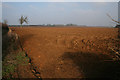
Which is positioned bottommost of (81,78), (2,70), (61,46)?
(81,78)

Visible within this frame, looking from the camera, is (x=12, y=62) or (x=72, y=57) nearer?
(x=12, y=62)

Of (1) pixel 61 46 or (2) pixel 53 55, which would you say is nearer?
(2) pixel 53 55

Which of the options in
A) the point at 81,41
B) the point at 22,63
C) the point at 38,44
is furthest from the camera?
the point at 81,41

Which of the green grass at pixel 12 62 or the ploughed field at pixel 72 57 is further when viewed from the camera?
the ploughed field at pixel 72 57

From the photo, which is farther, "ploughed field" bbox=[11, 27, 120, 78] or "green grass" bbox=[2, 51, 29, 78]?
"ploughed field" bbox=[11, 27, 120, 78]

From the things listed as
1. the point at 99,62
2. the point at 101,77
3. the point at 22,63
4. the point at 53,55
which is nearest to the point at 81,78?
the point at 101,77

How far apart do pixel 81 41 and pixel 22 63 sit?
4.73 metres

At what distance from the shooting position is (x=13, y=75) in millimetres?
3941

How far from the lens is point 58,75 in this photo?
4215 mm

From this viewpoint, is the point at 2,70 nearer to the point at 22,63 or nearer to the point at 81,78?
the point at 22,63

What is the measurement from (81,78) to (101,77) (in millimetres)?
921

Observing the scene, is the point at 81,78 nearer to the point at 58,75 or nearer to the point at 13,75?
the point at 58,75

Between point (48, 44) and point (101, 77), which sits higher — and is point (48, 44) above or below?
above

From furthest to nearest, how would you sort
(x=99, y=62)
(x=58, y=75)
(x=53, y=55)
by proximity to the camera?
Result: (x=53, y=55)
(x=99, y=62)
(x=58, y=75)
